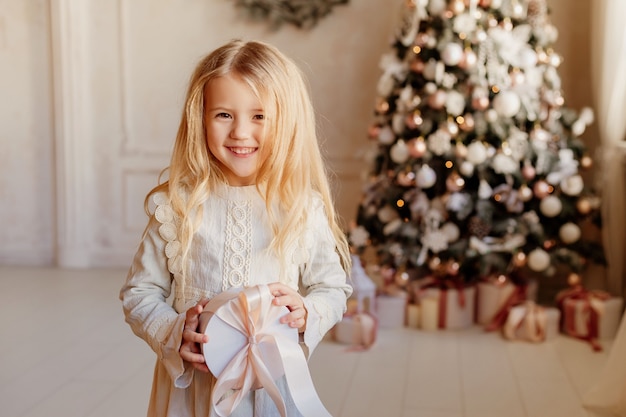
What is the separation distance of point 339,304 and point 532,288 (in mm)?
2656

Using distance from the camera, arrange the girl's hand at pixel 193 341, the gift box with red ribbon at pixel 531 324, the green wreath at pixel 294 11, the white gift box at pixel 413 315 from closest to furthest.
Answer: the girl's hand at pixel 193 341, the gift box with red ribbon at pixel 531 324, the white gift box at pixel 413 315, the green wreath at pixel 294 11

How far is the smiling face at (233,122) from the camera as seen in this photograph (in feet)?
4.16

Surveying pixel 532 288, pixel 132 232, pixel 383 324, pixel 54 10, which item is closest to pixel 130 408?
pixel 383 324

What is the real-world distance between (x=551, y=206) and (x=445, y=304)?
0.70 m

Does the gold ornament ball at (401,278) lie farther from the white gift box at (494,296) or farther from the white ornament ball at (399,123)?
the white ornament ball at (399,123)

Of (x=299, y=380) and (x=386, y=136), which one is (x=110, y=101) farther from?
(x=299, y=380)

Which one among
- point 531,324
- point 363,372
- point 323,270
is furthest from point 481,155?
point 323,270

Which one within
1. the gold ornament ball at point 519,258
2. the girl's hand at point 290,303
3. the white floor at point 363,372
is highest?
the girl's hand at point 290,303

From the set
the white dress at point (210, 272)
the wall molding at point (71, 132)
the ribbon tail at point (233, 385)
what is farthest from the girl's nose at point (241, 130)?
the wall molding at point (71, 132)

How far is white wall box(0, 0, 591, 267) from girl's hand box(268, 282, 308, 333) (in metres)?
3.47

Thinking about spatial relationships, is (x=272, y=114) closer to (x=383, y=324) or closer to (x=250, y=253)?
(x=250, y=253)

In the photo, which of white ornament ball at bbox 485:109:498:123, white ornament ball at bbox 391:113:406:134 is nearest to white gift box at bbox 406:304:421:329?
white ornament ball at bbox 391:113:406:134

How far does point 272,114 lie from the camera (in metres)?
1.29

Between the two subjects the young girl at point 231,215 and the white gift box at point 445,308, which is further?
the white gift box at point 445,308
